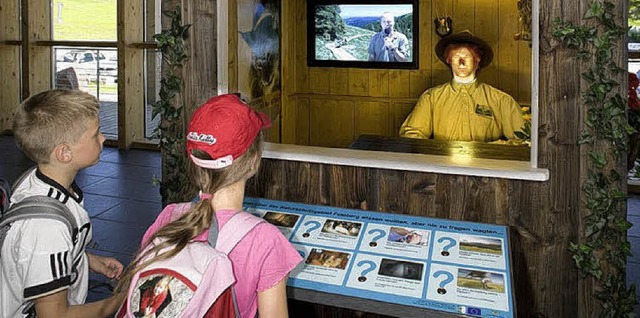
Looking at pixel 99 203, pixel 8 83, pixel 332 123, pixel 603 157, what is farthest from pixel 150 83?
pixel 603 157

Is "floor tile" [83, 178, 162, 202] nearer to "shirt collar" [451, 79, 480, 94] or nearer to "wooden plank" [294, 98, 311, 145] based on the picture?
"wooden plank" [294, 98, 311, 145]

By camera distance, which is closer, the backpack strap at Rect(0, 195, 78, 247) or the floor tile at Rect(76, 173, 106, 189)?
the backpack strap at Rect(0, 195, 78, 247)

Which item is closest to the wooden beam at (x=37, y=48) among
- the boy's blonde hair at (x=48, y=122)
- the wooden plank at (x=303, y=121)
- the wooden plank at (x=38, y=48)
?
the wooden plank at (x=38, y=48)

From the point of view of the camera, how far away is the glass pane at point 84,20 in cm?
873

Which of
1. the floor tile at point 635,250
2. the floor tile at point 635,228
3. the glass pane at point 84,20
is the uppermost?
the glass pane at point 84,20

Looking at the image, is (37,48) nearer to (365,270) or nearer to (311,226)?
(311,226)

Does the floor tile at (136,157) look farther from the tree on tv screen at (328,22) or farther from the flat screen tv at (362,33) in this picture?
the tree on tv screen at (328,22)

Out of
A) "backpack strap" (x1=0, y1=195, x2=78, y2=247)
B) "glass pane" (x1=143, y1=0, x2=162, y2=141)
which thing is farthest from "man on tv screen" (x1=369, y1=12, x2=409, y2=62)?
"backpack strap" (x1=0, y1=195, x2=78, y2=247)

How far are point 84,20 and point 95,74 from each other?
2.45ft

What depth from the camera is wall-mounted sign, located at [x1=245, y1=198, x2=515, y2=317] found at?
1.89 meters

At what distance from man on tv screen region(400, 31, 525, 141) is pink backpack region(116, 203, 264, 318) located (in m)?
3.64

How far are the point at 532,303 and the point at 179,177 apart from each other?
5.50 feet

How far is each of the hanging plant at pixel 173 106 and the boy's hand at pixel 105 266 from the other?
1.04 metres

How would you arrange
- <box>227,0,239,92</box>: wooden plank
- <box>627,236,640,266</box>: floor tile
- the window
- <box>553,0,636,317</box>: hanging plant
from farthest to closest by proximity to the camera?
the window < <box>627,236,640,266</box>: floor tile < <box>227,0,239,92</box>: wooden plank < <box>553,0,636,317</box>: hanging plant
